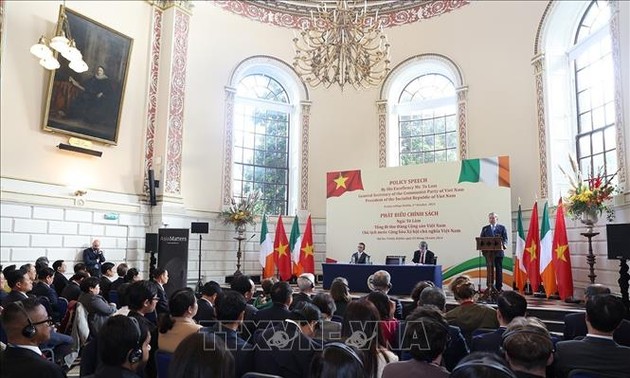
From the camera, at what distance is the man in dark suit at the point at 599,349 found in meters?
2.28

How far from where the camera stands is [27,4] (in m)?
7.89

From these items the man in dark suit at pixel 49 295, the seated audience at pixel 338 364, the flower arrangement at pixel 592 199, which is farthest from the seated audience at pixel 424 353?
the flower arrangement at pixel 592 199

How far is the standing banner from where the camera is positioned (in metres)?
8.32

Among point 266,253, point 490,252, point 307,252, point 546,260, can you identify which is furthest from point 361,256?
point 546,260

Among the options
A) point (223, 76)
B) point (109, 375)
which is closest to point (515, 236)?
point (223, 76)

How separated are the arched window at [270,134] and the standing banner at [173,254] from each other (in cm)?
286

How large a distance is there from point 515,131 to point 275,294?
808cm

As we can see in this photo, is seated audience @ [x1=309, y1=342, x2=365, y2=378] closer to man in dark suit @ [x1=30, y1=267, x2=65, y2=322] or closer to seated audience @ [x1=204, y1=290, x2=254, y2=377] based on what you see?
seated audience @ [x1=204, y1=290, x2=254, y2=377]

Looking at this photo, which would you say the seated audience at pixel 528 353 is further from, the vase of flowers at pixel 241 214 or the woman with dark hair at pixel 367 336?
the vase of flowers at pixel 241 214

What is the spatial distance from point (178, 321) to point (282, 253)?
309 inches

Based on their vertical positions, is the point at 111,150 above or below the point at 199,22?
below

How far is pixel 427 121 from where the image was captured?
11.5 m

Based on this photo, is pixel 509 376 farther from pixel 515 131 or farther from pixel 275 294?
pixel 515 131

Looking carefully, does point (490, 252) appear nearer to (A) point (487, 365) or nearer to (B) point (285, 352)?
(B) point (285, 352)
